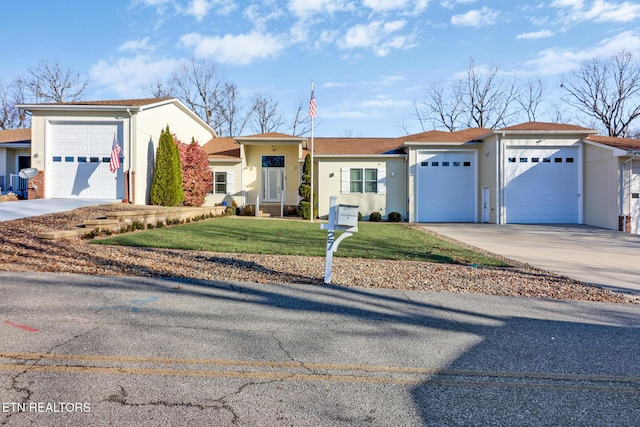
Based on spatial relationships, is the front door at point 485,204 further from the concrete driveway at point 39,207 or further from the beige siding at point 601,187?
the concrete driveway at point 39,207

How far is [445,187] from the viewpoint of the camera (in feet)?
67.4

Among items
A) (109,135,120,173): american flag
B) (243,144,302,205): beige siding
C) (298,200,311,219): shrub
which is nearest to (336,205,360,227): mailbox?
(109,135,120,173): american flag

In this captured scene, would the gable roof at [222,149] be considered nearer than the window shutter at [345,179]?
No

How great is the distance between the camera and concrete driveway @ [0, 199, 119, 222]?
11627mm

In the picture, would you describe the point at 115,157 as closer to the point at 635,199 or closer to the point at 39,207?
the point at 39,207

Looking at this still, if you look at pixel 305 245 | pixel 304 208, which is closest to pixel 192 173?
pixel 304 208

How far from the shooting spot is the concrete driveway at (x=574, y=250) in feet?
24.9

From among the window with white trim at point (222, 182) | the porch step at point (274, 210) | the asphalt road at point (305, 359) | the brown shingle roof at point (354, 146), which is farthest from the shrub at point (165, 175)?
the asphalt road at point (305, 359)

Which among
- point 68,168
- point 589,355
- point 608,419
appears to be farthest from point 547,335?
point 68,168

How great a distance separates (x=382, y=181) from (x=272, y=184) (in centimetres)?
633

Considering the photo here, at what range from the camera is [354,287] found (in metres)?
6.10

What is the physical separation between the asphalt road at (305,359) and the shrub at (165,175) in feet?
40.5

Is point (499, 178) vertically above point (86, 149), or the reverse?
point (86, 149)

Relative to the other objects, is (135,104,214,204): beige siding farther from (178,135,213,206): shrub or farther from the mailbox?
the mailbox
